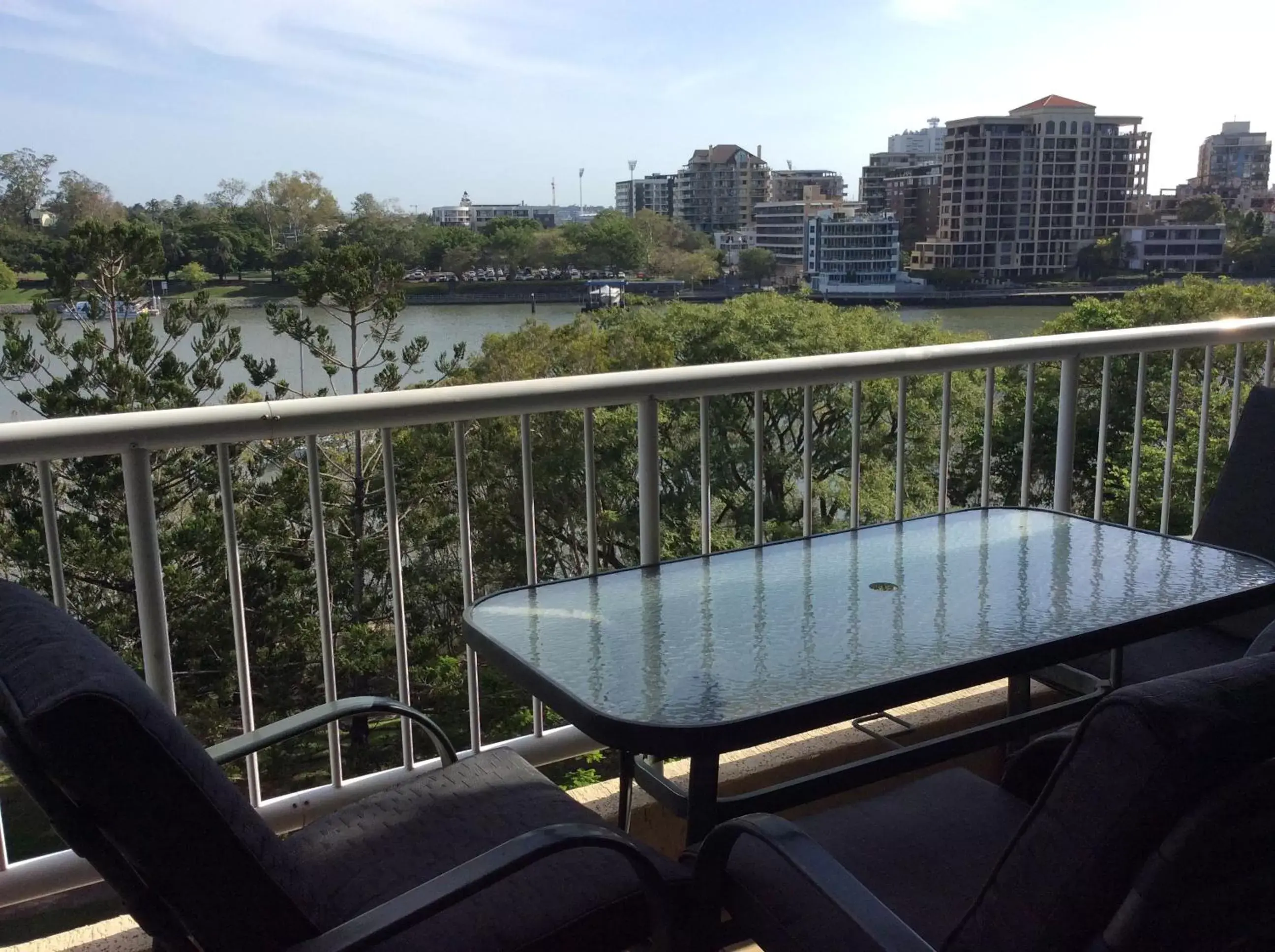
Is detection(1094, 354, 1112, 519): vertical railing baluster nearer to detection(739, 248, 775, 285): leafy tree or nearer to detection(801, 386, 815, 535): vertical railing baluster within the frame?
detection(801, 386, 815, 535): vertical railing baluster

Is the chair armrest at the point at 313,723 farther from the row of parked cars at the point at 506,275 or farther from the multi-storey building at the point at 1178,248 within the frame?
the row of parked cars at the point at 506,275

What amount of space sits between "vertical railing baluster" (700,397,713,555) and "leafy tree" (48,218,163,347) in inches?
652

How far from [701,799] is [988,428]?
1991 millimetres

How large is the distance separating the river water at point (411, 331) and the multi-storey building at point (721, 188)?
440 cm

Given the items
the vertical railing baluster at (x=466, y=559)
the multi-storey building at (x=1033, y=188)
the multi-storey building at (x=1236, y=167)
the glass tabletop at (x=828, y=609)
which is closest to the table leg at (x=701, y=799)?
the glass tabletop at (x=828, y=609)

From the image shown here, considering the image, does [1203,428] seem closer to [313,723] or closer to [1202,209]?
[313,723]

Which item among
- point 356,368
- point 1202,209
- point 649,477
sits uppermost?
point 1202,209

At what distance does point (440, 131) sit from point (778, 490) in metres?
17.4

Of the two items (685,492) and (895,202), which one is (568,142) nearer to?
(895,202)

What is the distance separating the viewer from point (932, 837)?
5.57ft

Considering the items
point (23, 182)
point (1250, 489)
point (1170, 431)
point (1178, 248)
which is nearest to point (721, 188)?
point (23, 182)

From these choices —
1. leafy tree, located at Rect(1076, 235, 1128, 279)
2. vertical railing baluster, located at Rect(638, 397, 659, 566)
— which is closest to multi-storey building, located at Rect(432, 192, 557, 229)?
leafy tree, located at Rect(1076, 235, 1128, 279)

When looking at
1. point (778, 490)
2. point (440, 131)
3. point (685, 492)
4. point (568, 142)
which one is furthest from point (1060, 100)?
point (440, 131)

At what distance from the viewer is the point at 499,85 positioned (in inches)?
1395
